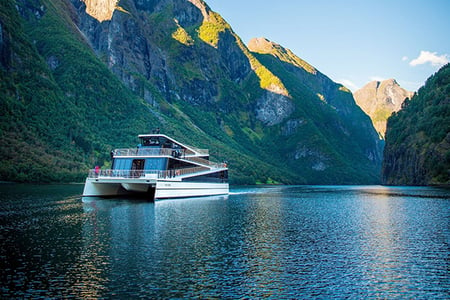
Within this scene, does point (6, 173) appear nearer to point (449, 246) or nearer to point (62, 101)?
point (62, 101)

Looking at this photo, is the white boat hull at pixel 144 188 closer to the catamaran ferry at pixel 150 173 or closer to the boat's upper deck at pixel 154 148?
the catamaran ferry at pixel 150 173

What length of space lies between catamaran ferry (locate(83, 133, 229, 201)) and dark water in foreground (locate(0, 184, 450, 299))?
16.6m

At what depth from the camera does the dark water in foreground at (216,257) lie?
1642cm

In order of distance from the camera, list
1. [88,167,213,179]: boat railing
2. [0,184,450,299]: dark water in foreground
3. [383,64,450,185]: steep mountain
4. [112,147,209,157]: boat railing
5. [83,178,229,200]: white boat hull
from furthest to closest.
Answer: [383,64,450,185]: steep mountain
[112,147,209,157]: boat railing
[88,167,213,179]: boat railing
[83,178,229,200]: white boat hull
[0,184,450,299]: dark water in foreground

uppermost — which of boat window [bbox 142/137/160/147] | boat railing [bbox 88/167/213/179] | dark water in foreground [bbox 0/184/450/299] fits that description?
boat window [bbox 142/137/160/147]

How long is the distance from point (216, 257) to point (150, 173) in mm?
34426

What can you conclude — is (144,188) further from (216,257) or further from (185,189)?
(216,257)

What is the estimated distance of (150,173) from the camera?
54.7 m

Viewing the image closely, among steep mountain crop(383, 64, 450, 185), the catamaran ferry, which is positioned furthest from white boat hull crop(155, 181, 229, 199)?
steep mountain crop(383, 64, 450, 185)

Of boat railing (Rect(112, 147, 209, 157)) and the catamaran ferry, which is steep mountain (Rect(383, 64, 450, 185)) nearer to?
the catamaran ferry

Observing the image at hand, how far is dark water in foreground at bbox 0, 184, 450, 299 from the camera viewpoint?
16.4 meters

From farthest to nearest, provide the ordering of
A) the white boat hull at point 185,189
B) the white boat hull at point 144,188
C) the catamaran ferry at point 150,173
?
the catamaran ferry at point 150,173
the white boat hull at point 185,189
the white boat hull at point 144,188

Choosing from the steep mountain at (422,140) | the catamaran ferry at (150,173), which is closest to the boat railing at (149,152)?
the catamaran ferry at (150,173)

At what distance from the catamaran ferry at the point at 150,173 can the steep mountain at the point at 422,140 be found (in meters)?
104
